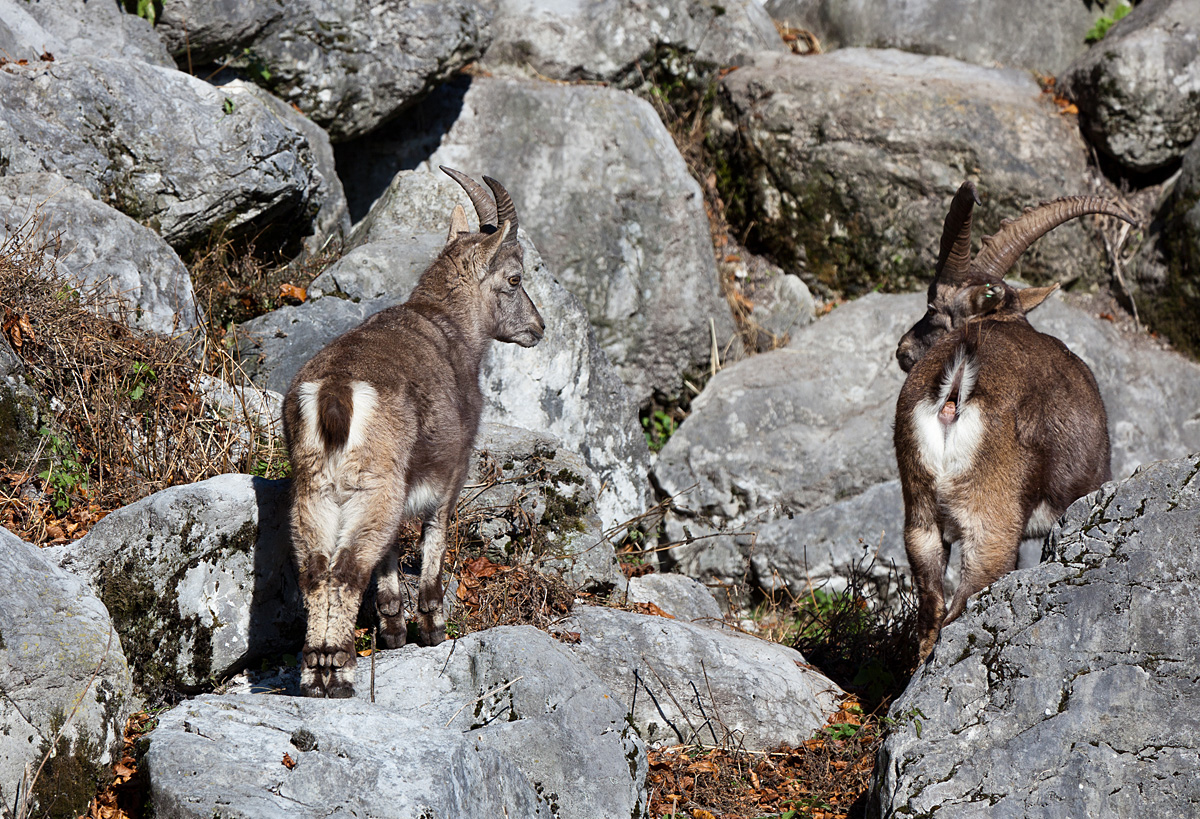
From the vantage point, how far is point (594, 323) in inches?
467

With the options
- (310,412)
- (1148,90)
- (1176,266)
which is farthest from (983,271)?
(1148,90)

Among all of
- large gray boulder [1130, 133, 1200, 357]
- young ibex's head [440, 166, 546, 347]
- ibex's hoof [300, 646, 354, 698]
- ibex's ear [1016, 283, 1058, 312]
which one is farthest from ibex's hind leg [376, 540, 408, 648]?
large gray boulder [1130, 133, 1200, 357]

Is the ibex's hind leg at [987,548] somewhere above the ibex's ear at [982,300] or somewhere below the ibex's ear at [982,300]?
below

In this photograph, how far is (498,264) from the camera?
7.12 meters

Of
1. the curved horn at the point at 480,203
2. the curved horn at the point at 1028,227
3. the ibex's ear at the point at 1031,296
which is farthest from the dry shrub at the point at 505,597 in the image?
the ibex's ear at the point at 1031,296

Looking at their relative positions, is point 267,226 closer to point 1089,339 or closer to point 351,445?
point 351,445

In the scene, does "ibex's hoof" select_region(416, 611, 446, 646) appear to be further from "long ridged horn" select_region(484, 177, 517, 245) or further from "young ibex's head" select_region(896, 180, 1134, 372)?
"young ibex's head" select_region(896, 180, 1134, 372)

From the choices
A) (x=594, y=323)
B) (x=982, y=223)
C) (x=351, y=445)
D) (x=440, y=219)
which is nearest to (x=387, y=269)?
(x=440, y=219)

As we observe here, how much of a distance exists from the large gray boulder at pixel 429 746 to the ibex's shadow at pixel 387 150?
24.9 feet

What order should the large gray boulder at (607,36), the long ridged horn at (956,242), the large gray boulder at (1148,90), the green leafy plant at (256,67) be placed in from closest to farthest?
the long ridged horn at (956,242) < the green leafy plant at (256,67) < the large gray boulder at (1148,90) < the large gray boulder at (607,36)

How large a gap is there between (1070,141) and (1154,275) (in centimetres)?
188

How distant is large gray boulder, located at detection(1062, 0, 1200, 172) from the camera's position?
12359mm

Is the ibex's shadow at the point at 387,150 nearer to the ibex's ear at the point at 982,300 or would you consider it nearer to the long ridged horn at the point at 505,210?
the long ridged horn at the point at 505,210

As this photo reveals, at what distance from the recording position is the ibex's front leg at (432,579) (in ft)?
19.1
